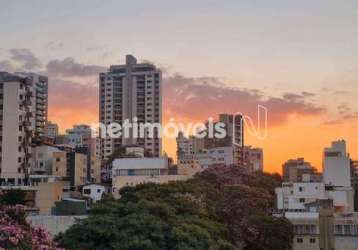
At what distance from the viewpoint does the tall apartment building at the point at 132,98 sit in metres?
95.1

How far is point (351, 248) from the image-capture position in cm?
3155

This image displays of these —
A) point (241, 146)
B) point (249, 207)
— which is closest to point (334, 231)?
point (249, 207)

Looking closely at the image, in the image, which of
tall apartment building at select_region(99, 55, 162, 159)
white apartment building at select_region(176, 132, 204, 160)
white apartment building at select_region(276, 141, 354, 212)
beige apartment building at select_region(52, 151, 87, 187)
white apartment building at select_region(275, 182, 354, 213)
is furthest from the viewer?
tall apartment building at select_region(99, 55, 162, 159)

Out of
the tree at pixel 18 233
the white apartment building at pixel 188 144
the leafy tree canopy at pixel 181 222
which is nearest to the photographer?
the tree at pixel 18 233

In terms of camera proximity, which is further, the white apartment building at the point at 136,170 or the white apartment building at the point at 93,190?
the white apartment building at the point at 136,170

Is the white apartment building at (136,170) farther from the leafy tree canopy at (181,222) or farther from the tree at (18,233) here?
the tree at (18,233)

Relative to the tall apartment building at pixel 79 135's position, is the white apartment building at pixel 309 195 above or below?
below

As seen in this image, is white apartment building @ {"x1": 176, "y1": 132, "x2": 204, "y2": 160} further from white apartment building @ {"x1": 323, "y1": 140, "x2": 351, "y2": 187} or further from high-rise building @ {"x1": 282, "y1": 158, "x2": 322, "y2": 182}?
white apartment building @ {"x1": 323, "y1": 140, "x2": 351, "y2": 187}

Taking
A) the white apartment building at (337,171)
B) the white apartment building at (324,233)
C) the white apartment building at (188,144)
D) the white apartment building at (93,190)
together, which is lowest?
the white apartment building at (324,233)

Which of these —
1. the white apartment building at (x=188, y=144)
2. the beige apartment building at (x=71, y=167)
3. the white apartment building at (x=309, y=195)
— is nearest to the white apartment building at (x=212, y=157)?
the white apartment building at (x=188, y=144)

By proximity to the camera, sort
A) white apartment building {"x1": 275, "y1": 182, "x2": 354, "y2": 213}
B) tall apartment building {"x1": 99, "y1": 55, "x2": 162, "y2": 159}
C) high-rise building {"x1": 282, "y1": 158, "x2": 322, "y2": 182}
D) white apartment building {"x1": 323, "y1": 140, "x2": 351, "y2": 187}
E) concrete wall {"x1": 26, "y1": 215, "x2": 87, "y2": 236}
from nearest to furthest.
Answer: concrete wall {"x1": 26, "y1": 215, "x2": 87, "y2": 236} → white apartment building {"x1": 275, "y1": 182, "x2": 354, "y2": 213} → white apartment building {"x1": 323, "y1": 140, "x2": 351, "y2": 187} → high-rise building {"x1": 282, "y1": 158, "x2": 322, "y2": 182} → tall apartment building {"x1": 99, "y1": 55, "x2": 162, "y2": 159}

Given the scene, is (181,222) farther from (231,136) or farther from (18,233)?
(231,136)

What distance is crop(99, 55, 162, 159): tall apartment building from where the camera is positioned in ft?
312

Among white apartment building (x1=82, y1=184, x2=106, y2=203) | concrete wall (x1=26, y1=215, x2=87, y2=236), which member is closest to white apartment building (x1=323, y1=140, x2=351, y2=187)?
white apartment building (x1=82, y1=184, x2=106, y2=203)
